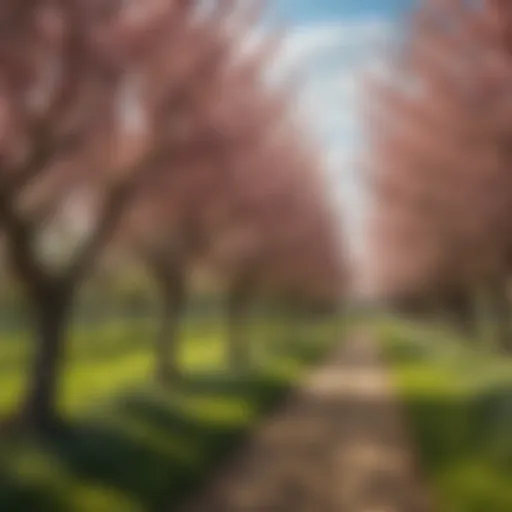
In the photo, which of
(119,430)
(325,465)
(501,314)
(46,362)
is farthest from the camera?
(501,314)

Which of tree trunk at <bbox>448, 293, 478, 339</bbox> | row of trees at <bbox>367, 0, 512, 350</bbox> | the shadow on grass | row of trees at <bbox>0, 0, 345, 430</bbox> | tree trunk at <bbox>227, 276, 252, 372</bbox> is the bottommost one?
the shadow on grass

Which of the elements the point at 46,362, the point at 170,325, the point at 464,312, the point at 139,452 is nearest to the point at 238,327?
the point at 170,325

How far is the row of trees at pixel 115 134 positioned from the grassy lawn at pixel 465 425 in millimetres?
2365

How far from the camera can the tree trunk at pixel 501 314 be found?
11.8 metres

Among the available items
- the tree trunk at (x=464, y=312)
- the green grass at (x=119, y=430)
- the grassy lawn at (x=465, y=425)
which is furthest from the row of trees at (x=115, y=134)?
the tree trunk at (x=464, y=312)

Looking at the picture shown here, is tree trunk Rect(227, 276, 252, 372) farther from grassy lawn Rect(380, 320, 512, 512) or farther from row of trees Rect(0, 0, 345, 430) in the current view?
row of trees Rect(0, 0, 345, 430)

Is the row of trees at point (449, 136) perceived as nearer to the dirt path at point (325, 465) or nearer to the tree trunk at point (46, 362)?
the dirt path at point (325, 465)

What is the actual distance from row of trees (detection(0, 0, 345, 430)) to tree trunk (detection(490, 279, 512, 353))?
4286 millimetres

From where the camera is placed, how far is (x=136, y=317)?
899 centimetres

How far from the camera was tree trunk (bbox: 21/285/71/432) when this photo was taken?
21.6 ft

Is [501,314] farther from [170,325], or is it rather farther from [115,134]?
[115,134]

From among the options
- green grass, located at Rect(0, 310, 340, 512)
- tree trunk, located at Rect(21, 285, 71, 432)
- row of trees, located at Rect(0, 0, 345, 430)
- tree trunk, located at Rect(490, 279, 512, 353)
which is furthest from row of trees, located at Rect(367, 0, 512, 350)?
tree trunk, located at Rect(21, 285, 71, 432)

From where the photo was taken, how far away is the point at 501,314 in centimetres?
1298

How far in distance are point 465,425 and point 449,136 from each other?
2185mm
